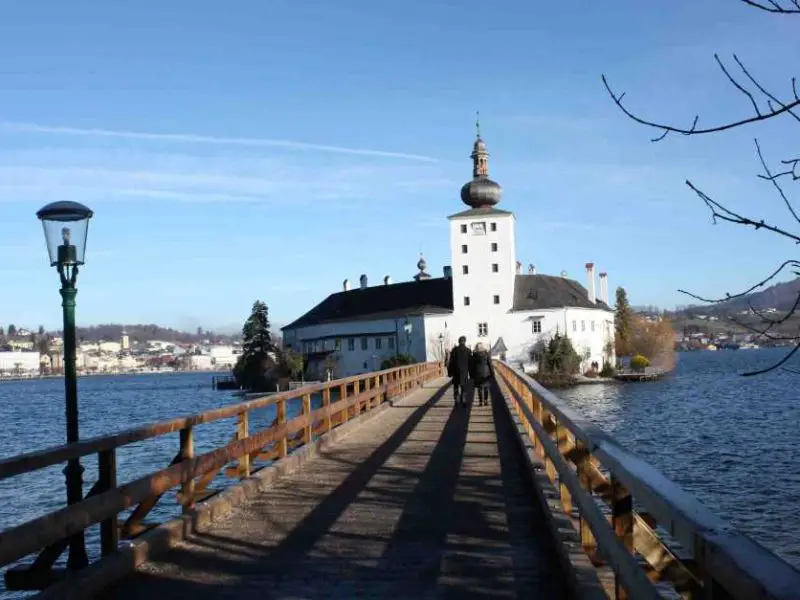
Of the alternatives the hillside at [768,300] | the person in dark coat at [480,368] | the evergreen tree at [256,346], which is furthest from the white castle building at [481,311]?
the hillside at [768,300]

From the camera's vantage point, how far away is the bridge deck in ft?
20.5

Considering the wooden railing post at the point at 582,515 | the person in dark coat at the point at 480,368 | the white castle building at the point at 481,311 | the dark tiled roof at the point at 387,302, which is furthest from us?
the dark tiled roof at the point at 387,302

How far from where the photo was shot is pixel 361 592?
20.0ft

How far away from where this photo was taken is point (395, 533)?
26.3 feet

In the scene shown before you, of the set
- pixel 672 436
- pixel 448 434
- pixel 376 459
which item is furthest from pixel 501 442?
pixel 672 436

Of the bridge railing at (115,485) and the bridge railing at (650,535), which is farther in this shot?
the bridge railing at (115,485)

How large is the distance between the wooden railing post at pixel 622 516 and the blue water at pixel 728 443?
0.47m

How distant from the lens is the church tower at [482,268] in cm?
8769

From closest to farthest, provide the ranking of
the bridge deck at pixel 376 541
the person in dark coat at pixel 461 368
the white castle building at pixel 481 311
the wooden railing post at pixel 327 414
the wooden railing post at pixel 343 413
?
1. the bridge deck at pixel 376 541
2. the wooden railing post at pixel 327 414
3. the wooden railing post at pixel 343 413
4. the person in dark coat at pixel 461 368
5. the white castle building at pixel 481 311

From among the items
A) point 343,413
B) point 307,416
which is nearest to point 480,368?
point 343,413

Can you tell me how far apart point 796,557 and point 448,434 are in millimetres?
6028

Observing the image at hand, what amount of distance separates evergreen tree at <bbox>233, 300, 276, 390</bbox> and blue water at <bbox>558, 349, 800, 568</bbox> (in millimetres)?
45460

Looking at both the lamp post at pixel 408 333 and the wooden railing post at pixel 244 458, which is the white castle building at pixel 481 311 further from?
the wooden railing post at pixel 244 458

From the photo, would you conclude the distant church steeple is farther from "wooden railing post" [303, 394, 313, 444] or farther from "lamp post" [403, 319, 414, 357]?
"wooden railing post" [303, 394, 313, 444]
